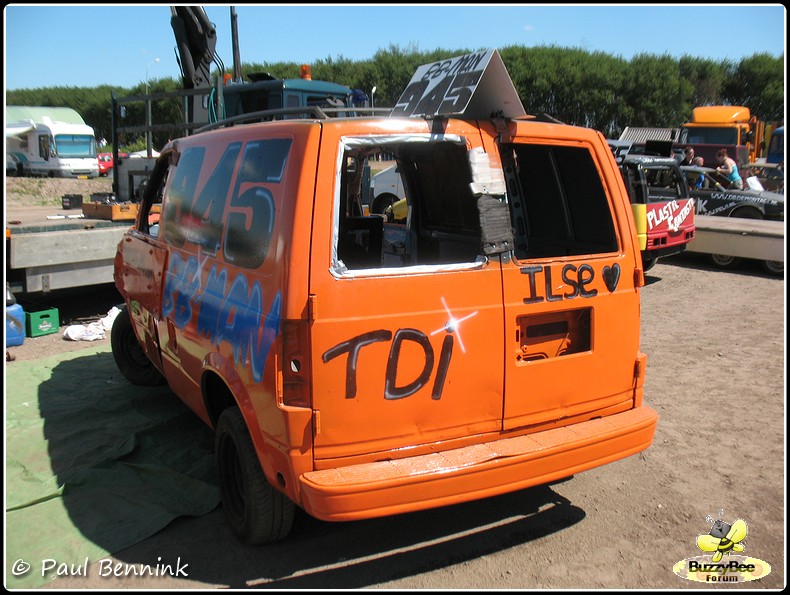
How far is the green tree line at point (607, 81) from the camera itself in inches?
1695

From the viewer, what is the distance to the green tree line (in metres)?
43.1

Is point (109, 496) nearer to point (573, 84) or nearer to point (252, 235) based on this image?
point (252, 235)

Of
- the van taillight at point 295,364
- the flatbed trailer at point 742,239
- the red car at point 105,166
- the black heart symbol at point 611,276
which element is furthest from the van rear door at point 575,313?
the red car at point 105,166

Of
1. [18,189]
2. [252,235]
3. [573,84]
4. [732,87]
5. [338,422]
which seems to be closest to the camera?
[338,422]

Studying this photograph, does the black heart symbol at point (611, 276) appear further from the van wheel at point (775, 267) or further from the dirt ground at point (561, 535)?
the van wheel at point (775, 267)

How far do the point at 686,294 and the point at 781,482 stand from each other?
20.6 feet

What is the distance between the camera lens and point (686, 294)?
10.1 meters

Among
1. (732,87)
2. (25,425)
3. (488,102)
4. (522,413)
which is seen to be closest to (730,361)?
(522,413)

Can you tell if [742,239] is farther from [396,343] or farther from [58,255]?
[58,255]

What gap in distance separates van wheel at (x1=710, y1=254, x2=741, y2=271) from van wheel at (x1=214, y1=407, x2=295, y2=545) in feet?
35.7

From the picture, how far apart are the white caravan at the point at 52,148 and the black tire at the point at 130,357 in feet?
101

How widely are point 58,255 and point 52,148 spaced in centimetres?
3003

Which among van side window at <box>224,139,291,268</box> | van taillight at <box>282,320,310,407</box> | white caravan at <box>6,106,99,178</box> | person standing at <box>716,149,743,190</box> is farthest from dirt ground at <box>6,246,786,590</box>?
white caravan at <box>6,106,99,178</box>

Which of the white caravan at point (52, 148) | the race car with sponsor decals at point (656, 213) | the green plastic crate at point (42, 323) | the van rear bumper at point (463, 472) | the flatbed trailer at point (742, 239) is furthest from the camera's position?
the white caravan at point (52, 148)
